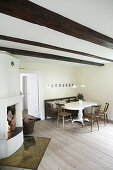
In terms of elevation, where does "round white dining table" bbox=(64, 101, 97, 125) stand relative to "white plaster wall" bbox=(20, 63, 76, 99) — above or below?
below

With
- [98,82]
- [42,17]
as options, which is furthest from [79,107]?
[42,17]

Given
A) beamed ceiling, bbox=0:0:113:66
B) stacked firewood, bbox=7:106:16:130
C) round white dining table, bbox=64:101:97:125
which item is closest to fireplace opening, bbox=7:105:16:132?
stacked firewood, bbox=7:106:16:130

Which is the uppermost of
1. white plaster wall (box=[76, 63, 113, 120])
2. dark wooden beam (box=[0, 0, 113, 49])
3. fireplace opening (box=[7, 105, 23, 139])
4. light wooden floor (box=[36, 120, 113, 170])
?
dark wooden beam (box=[0, 0, 113, 49])

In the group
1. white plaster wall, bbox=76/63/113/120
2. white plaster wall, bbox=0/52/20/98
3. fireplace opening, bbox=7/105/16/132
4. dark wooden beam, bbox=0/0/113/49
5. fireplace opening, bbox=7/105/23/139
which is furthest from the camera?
white plaster wall, bbox=76/63/113/120

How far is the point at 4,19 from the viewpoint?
1.77 meters

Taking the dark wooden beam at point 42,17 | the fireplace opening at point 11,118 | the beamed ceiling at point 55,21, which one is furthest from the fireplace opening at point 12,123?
the dark wooden beam at point 42,17

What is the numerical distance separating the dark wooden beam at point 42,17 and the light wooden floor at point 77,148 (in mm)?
2426

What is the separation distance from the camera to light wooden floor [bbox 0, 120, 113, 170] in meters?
2.45

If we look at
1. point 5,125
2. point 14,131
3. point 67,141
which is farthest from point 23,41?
point 67,141

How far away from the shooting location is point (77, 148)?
3.06m

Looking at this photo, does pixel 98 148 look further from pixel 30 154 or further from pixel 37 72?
pixel 37 72

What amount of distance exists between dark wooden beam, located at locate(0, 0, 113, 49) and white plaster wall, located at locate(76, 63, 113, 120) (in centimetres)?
354

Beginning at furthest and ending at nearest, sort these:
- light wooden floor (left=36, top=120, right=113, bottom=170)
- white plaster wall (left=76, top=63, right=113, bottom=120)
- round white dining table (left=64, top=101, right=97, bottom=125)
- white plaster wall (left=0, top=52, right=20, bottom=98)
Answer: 1. white plaster wall (left=76, top=63, right=113, bottom=120)
2. round white dining table (left=64, top=101, right=97, bottom=125)
3. white plaster wall (left=0, top=52, right=20, bottom=98)
4. light wooden floor (left=36, top=120, right=113, bottom=170)

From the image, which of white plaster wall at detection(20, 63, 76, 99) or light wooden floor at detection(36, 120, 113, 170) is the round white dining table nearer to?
light wooden floor at detection(36, 120, 113, 170)
